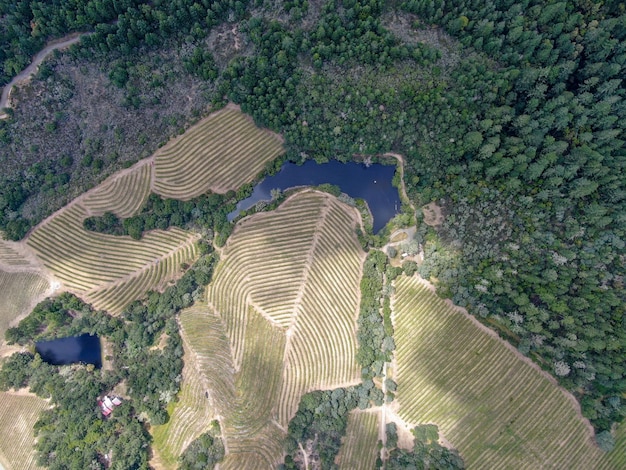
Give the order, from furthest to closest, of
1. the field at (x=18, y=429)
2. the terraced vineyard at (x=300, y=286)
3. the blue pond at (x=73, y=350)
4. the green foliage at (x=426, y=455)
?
the blue pond at (x=73, y=350)
the terraced vineyard at (x=300, y=286)
the field at (x=18, y=429)
the green foliage at (x=426, y=455)

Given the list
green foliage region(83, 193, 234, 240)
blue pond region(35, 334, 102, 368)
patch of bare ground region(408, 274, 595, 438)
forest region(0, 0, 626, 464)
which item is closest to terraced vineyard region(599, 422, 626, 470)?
forest region(0, 0, 626, 464)

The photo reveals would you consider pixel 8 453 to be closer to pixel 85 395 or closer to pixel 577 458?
pixel 85 395

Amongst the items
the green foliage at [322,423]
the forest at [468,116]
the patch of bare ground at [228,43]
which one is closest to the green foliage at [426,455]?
the green foliage at [322,423]

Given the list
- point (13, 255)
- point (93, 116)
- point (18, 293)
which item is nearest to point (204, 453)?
point (18, 293)

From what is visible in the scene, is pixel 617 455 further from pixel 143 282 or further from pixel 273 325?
pixel 143 282

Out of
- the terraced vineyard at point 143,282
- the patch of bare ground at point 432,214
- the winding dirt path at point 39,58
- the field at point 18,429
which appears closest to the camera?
the field at point 18,429

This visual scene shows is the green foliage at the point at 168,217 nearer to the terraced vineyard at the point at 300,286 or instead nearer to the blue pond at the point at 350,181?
the blue pond at the point at 350,181
